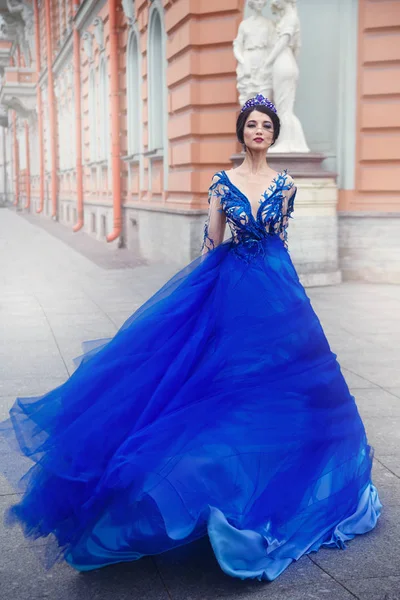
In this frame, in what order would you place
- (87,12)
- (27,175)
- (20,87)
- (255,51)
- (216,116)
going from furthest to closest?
(27,175)
(20,87)
(87,12)
(216,116)
(255,51)

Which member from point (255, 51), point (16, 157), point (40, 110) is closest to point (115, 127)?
point (255, 51)

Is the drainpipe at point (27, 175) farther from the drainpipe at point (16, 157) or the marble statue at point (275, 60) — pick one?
the marble statue at point (275, 60)

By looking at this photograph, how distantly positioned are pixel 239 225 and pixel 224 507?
1.19 metres

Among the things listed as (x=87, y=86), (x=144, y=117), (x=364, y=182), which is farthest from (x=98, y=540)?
(x=87, y=86)

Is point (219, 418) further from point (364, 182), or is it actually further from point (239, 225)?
point (364, 182)

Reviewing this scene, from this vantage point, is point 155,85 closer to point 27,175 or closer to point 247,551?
point 247,551

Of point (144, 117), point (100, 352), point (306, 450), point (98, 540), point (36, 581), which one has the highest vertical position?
point (144, 117)

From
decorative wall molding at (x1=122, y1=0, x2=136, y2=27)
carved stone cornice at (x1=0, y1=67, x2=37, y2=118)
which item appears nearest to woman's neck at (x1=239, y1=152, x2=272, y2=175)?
decorative wall molding at (x1=122, y1=0, x2=136, y2=27)

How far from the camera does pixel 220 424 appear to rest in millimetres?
2977

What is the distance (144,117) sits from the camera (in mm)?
14922

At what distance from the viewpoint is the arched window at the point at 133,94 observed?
15.9 metres

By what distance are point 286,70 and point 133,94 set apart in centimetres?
646

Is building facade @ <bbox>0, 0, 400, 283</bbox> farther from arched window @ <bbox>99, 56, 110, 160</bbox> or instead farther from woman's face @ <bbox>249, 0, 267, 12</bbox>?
arched window @ <bbox>99, 56, 110, 160</bbox>

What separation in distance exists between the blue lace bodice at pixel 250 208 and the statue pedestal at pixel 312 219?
664 centimetres
